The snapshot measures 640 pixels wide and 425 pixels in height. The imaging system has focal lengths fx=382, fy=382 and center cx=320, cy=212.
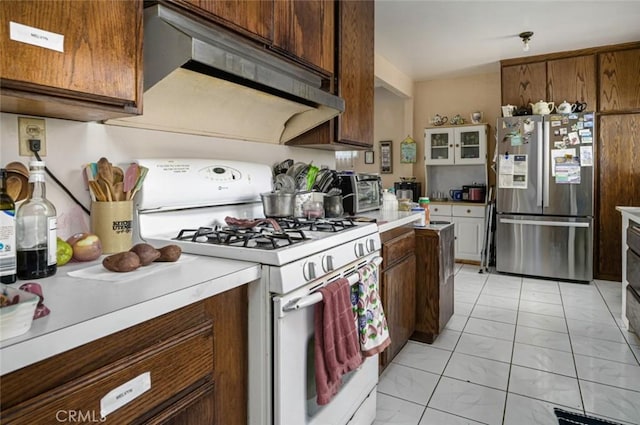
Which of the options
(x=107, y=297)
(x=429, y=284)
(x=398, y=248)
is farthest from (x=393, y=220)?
(x=107, y=297)

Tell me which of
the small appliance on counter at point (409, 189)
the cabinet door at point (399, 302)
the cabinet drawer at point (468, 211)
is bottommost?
the cabinet door at point (399, 302)

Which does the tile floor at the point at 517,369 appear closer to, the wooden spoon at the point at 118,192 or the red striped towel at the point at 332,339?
the red striped towel at the point at 332,339

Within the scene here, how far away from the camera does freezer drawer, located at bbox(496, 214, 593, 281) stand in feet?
13.4

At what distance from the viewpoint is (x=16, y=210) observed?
0.96m

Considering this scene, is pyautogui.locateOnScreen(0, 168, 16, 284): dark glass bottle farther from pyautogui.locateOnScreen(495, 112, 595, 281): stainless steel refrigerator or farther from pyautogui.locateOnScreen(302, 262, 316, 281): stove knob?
pyautogui.locateOnScreen(495, 112, 595, 281): stainless steel refrigerator

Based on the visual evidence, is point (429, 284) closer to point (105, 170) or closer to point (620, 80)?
point (105, 170)

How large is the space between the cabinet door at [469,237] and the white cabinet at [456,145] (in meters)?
0.80

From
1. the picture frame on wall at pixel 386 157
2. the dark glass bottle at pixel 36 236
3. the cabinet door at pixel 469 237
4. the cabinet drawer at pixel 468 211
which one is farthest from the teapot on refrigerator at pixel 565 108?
the dark glass bottle at pixel 36 236

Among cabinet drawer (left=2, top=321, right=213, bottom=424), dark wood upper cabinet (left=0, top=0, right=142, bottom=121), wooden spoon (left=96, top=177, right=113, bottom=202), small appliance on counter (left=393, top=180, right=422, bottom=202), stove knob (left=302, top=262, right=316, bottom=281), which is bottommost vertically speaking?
cabinet drawer (left=2, top=321, right=213, bottom=424)

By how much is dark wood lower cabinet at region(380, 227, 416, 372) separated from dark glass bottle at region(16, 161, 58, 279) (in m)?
1.41

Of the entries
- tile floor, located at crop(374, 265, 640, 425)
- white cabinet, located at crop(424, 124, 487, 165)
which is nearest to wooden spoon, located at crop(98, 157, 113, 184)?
tile floor, located at crop(374, 265, 640, 425)

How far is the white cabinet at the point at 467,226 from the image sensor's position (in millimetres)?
4926

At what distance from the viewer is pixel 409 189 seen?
17.8 feet

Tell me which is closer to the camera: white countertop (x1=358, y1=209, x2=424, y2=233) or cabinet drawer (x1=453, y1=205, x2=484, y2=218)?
white countertop (x1=358, y1=209, x2=424, y2=233)
